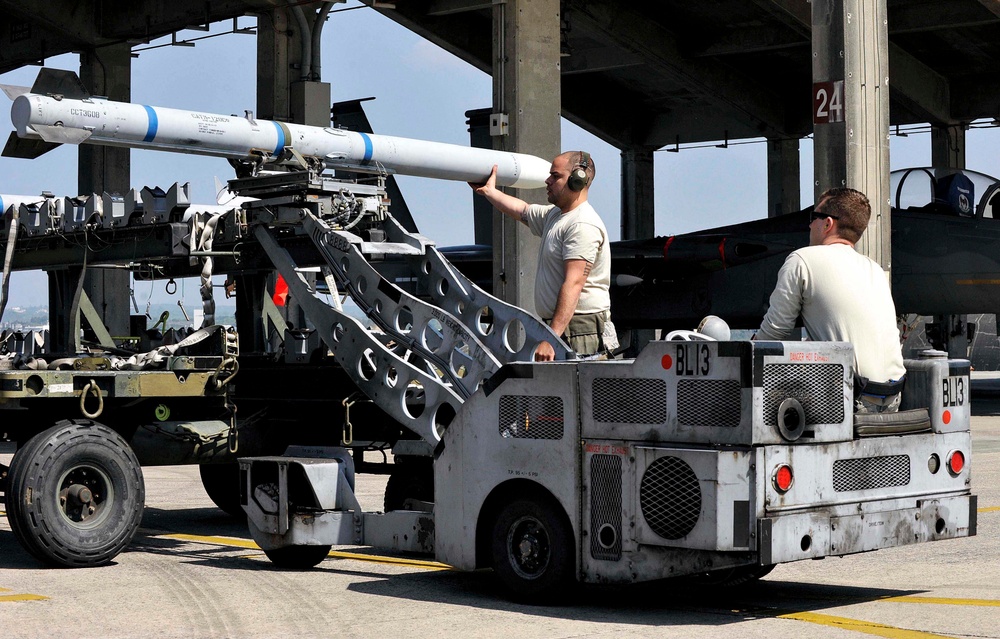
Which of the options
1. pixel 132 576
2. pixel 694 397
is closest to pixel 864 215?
pixel 694 397

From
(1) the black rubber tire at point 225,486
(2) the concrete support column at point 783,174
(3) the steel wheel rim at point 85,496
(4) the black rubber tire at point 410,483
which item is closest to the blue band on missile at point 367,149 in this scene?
(1) the black rubber tire at point 225,486

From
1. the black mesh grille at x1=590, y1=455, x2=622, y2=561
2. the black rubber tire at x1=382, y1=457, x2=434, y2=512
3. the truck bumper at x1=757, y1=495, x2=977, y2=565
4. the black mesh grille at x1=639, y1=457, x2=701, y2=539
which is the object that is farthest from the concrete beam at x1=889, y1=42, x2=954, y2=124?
the black mesh grille at x1=639, y1=457, x2=701, y2=539

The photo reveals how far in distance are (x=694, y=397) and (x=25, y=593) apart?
370 cm

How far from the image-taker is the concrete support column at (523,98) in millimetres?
20094

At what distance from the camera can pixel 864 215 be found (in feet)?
20.6

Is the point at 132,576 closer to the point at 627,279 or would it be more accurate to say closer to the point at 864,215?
the point at 864,215

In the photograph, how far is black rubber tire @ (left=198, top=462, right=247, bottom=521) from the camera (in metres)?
10.2

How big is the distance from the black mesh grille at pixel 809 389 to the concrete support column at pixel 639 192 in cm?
3865

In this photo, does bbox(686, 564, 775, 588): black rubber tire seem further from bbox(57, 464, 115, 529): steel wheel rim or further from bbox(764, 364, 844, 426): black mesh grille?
bbox(57, 464, 115, 529): steel wheel rim

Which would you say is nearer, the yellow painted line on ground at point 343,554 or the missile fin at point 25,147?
the yellow painted line on ground at point 343,554

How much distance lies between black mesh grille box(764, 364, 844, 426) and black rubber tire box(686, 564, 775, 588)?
1.07 meters

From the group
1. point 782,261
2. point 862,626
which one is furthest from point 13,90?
point 782,261

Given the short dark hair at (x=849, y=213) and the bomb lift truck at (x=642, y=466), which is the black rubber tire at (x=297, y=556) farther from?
the short dark hair at (x=849, y=213)

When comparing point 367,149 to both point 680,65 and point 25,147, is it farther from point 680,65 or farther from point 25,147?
point 680,65
